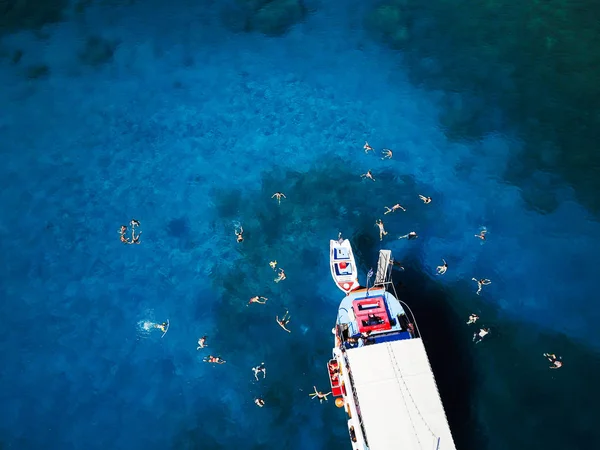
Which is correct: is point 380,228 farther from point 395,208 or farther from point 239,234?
point 239,234

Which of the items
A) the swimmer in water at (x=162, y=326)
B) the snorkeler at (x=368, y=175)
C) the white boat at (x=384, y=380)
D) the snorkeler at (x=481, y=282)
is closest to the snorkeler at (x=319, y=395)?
the white boat at (x=384, y=380)

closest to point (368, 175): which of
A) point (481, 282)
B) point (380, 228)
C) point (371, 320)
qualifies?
point (380, 228)

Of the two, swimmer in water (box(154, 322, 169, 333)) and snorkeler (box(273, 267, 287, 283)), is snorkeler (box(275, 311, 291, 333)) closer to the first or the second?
snorkeler (box(273, 267, 287, 283))

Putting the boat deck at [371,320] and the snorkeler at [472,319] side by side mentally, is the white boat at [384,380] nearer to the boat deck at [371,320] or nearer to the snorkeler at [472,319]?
the boat deck at [371,320]

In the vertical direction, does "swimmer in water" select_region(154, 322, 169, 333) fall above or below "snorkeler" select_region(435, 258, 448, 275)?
below

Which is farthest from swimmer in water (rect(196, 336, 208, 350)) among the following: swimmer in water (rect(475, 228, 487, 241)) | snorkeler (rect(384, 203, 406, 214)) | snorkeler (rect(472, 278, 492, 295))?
swimmer in water (rect(475, 228, 487, 241))
